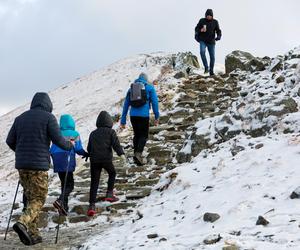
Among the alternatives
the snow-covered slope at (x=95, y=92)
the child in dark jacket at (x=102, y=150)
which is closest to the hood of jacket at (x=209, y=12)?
the snow-covered slope at (x=95, y=92)

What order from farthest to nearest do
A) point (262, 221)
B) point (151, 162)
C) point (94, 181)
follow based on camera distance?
point (151, 162)
point (94, 181)
point (262, 221)

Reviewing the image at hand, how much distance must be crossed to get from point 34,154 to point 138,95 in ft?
16.5

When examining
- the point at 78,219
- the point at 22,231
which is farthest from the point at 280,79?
the point at 22,231

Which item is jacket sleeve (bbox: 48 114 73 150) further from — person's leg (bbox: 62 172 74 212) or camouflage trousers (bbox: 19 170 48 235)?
person's leg (bbox: 62 172 74 212)

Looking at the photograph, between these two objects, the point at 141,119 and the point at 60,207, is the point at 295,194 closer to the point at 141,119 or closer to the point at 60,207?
the point at 60,207

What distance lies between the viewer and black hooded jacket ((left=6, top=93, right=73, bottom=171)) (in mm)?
6777

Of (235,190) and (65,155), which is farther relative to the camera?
(65,155)

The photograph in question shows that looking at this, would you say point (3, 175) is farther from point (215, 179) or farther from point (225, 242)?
point (225, 242)

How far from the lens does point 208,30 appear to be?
19.1 m

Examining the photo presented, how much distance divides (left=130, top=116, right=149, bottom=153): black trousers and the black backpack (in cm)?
34

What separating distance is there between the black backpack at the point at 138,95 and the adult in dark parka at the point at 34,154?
14.9 feet

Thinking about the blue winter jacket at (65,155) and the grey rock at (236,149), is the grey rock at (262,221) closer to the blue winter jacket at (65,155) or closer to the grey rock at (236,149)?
the grey rock at (236,149)

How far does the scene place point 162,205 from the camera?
7621 mm

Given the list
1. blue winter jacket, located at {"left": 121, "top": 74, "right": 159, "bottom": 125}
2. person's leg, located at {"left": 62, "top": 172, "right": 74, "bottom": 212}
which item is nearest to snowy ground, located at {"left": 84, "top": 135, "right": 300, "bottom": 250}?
person's leg, located at {"left": 62, "top": 172, "right": 74, "bottom": 212}
